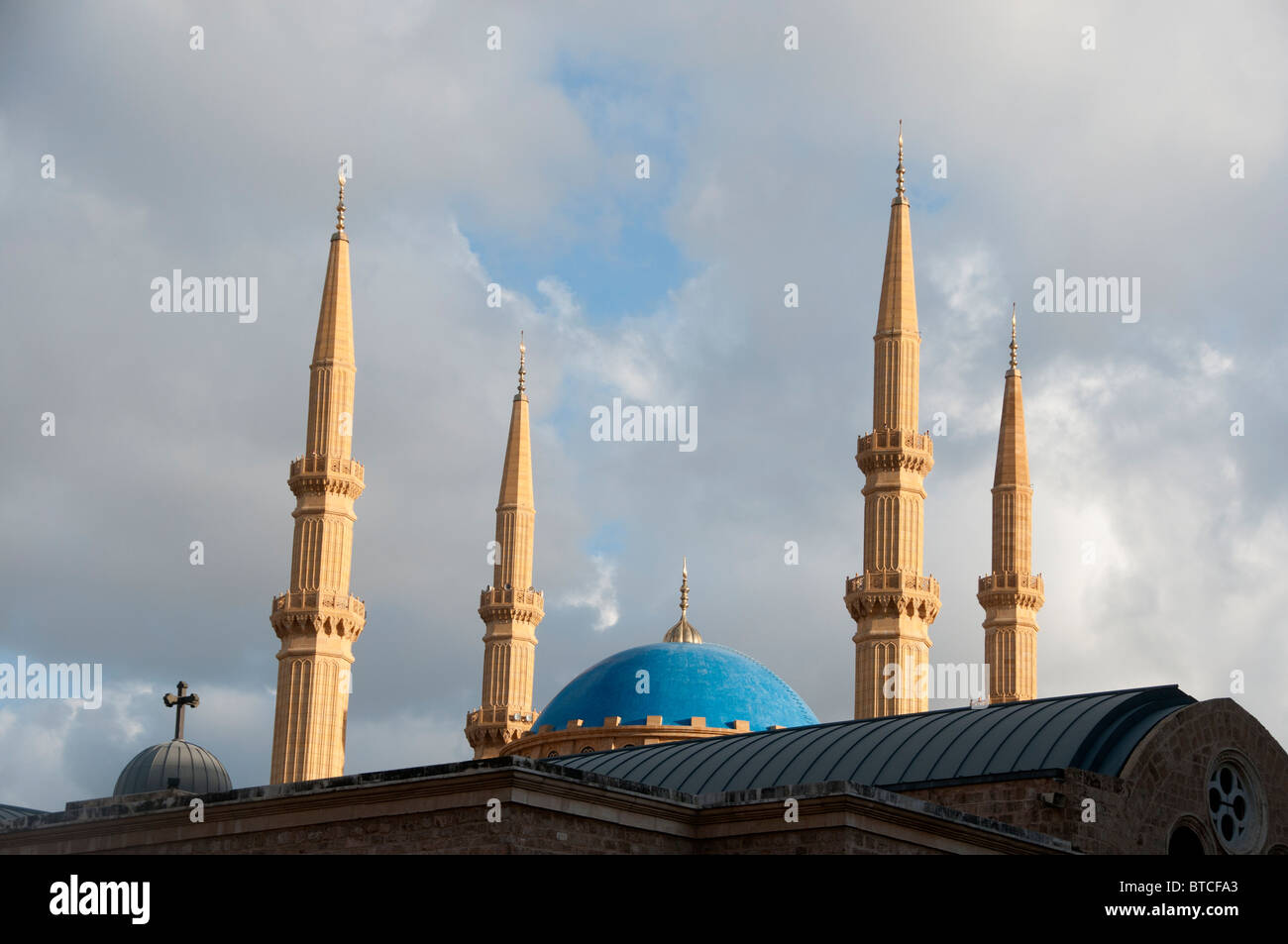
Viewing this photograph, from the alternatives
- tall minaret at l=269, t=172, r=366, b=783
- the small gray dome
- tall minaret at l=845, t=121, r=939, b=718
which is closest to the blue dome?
tall minaret at l=845, t=121, r=939, b=718

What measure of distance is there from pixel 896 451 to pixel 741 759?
60.3ft

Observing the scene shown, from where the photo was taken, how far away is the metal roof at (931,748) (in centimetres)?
2791

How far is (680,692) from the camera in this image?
45.6m

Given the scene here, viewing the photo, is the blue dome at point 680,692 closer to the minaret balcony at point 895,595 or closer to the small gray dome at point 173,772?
the minaret balcony at point 895,595

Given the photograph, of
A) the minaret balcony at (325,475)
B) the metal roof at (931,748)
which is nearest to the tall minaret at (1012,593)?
the minaret balcony at (325,475)

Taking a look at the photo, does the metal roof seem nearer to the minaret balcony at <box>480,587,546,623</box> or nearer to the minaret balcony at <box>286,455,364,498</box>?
the minaret balcony at <box>286,455,364,498</box>

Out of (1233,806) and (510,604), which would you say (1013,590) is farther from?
(1233,806)

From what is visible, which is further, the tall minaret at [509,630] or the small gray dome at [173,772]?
the tall minaret at [509,630]

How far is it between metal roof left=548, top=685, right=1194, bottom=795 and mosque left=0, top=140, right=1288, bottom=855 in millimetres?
45

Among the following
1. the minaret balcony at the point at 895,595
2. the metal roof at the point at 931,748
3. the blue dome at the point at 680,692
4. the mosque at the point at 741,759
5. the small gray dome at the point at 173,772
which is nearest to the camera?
the mosque at the point at 741,759

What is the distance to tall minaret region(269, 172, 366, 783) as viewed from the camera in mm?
49188

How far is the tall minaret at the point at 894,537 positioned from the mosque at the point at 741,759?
0.19 ft
